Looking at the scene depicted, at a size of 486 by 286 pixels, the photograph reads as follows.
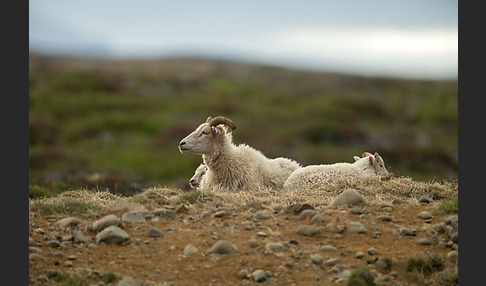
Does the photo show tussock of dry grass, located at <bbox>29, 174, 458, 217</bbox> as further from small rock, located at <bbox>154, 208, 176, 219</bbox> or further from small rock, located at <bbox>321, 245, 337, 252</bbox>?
small rock, located at <bbox>321, 245, 337, 252</bbox>

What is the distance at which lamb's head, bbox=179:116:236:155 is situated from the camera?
16219 mm

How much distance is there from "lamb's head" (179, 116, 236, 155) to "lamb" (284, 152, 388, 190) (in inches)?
87.2

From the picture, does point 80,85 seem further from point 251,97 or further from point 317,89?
point 317,89

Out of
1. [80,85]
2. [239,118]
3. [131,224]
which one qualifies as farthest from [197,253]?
[80,85]

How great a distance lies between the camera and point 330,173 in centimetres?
1495

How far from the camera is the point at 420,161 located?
1610 inches

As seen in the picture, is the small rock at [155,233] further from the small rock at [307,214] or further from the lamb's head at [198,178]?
the lamb's head at [198,178]

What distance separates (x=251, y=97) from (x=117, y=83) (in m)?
12.5

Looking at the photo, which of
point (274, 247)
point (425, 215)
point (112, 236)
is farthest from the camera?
point (425, 215)

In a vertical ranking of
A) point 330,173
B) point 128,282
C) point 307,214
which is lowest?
point 128,282

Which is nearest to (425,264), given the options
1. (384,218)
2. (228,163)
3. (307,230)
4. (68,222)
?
(384,218)

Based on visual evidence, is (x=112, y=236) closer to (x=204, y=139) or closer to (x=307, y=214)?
(x=307, y=214)

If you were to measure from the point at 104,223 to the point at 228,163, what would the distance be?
238 inches

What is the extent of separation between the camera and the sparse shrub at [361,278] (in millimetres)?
8844
